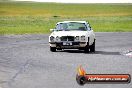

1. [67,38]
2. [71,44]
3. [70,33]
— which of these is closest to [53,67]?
[71,44]

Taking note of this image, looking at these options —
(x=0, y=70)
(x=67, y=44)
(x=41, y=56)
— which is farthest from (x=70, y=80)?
(x=67, y=44)

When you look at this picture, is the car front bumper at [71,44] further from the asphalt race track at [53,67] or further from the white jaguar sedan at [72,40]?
the asphalt race track at [53,67]

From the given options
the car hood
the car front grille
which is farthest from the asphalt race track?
the car hood

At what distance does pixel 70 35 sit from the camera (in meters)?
24.4

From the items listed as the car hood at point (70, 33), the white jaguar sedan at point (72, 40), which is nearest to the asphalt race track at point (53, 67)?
the white jaguar sedan at point (72, 40)

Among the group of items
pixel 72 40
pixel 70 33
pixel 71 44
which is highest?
pixel 70 33

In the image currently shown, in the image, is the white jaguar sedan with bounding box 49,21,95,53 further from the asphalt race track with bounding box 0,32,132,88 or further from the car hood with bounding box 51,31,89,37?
the asphalt race track with bounding box 0,32,132,88

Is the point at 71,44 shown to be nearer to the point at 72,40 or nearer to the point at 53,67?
the point at 72,40

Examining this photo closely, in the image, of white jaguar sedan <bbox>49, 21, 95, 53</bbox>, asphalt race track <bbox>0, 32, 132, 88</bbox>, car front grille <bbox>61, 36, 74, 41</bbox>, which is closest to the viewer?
asphalt race track <bbox>0, 32, 132, 88</bbox>

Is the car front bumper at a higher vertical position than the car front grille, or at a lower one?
lower

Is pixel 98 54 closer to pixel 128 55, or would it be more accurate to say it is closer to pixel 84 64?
pixel 128 55

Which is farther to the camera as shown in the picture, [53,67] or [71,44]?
[71,44]

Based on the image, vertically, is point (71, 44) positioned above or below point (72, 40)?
below

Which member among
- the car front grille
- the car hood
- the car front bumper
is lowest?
the car front bumper
